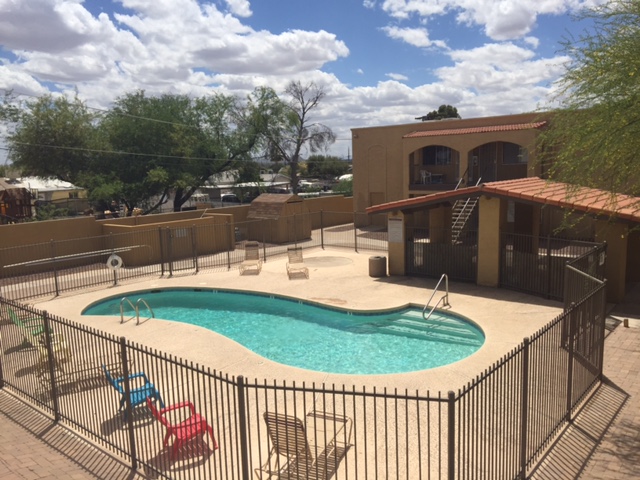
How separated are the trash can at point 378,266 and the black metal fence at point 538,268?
4525 mm

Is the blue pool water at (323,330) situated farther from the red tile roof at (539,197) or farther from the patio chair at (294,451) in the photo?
the patio chair at (294,451)

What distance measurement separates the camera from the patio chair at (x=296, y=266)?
70.1 feet

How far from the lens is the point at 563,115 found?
1114 centimetres

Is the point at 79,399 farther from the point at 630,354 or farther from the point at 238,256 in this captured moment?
the point at 238,256

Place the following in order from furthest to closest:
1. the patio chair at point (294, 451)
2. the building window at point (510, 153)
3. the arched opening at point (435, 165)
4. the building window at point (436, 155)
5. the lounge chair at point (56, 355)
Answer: the building window at point (436, 155) → the arched opening at point (435, 165) → the building window at point (510, 153) → the lounge chair at point (56, 355) → the patio chair at point (294, 451)

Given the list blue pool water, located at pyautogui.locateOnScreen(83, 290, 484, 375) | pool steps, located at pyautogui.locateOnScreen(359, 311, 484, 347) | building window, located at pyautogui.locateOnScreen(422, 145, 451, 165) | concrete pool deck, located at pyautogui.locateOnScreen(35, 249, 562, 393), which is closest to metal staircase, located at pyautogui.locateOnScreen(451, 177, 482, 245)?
concrete pool deck, located at pyautogui.locateOnScreen(35, 249, 562, 393)

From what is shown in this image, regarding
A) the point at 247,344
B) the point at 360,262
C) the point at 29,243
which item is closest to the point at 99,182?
the point at 29,243

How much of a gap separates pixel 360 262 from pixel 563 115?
1366 centimetres

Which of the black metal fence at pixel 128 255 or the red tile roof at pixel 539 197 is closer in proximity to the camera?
the red tile roof at pixel 539 197

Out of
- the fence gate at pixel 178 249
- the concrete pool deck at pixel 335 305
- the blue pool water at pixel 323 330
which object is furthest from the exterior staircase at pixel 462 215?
the fence gate at pixel 178 249

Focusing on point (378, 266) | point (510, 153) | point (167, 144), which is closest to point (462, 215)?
point (378, 266)

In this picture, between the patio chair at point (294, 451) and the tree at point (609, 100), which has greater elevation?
the tree at point (609, 100)

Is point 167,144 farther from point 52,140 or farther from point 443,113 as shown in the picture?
point 443,113

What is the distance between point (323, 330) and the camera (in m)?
15.6
